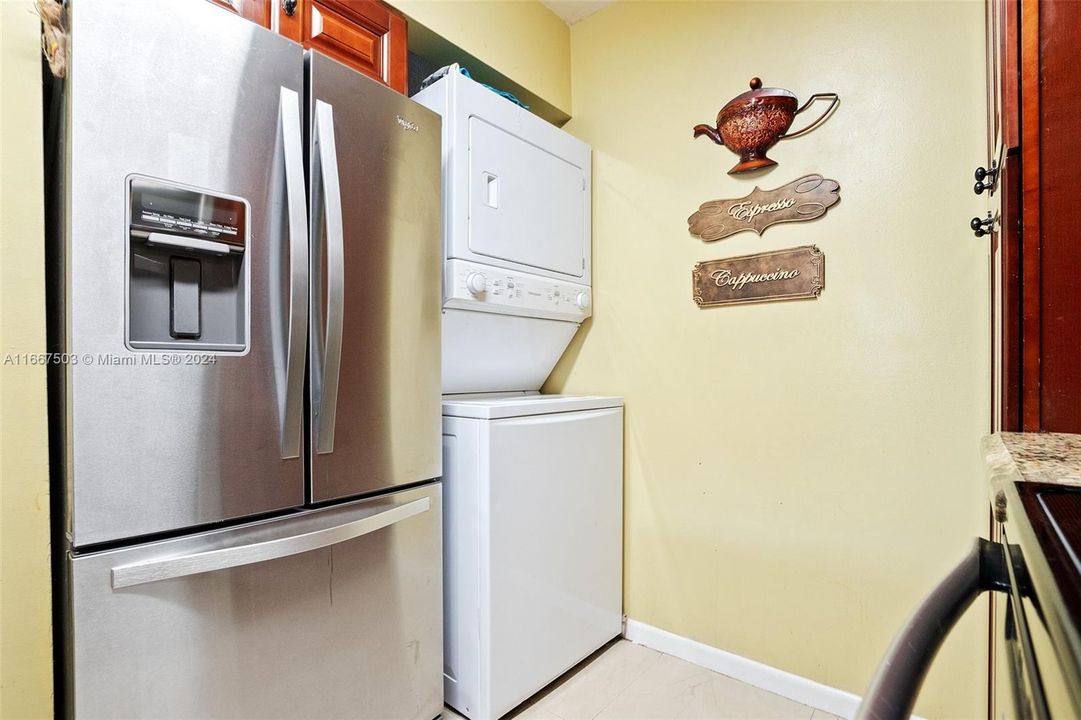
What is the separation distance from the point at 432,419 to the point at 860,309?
144cm

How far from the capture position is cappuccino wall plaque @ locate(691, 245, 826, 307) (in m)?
1.79

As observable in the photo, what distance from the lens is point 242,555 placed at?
109 centimetres

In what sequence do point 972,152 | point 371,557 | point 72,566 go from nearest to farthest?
point 72,566, point 371,557, point 972,152

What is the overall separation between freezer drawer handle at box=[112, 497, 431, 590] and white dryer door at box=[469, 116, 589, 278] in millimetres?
979

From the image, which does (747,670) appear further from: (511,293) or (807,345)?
(511,293)

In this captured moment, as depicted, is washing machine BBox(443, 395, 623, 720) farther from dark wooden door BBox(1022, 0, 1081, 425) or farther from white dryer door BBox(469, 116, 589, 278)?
dark wooden door BBox(1022, 0, 1081, 425)

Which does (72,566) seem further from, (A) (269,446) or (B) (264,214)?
(B) (264,214)

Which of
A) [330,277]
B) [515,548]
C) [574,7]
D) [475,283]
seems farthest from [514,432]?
[574,7]

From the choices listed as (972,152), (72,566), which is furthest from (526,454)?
(972,152)

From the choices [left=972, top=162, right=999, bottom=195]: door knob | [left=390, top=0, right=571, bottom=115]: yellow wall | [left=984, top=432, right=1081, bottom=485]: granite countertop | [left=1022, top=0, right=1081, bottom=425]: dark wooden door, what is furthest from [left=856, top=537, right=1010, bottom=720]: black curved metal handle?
[left=390, top=0, right=571, bottom=115]: yellow wall

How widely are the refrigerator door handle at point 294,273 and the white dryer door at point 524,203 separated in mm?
673

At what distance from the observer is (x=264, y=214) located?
116 cm

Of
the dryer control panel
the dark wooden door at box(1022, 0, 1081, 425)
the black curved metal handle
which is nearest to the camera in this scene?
the black curved metal handle

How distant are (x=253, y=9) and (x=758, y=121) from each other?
1630 mm
